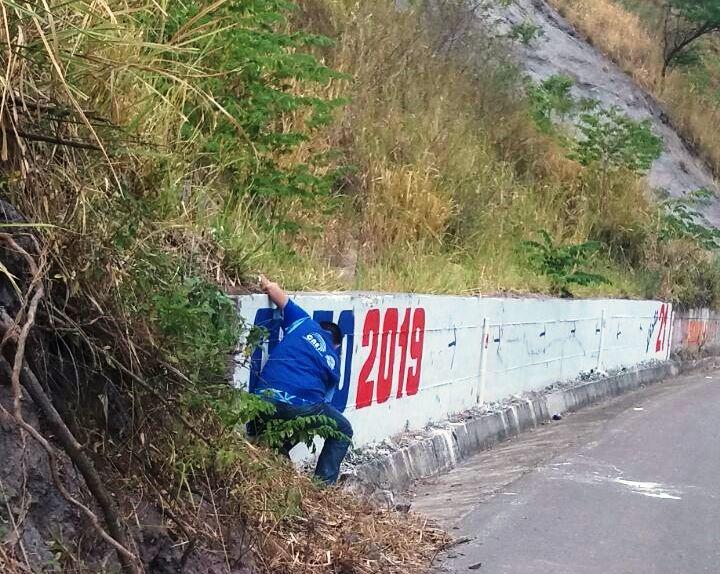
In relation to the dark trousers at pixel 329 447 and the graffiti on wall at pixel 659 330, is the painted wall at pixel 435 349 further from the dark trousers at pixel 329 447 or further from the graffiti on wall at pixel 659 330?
the graffiti on wall at pixel 659 330

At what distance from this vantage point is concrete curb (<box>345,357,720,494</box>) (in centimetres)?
774

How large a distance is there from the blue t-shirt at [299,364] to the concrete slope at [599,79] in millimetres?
18893

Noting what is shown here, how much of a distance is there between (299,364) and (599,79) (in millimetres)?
22981

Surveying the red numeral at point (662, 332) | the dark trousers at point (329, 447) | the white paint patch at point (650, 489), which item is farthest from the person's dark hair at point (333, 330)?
the red numeral at point (662, 332)

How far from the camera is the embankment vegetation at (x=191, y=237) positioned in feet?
13.9

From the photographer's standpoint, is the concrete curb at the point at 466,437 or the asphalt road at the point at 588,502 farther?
the concrete curb at the point at 466,437

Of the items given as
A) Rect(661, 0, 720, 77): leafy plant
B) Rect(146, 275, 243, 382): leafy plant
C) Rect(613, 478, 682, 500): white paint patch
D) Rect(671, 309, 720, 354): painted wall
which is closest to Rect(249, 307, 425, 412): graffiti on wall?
Rect(146, 275, 243, 382): leafy plant

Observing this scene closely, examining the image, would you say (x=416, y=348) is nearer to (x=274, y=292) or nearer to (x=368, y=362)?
(x=368, y=362)

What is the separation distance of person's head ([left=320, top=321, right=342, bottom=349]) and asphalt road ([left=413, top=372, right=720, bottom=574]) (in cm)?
138

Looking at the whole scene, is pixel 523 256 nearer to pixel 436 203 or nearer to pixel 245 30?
pixel 436 203

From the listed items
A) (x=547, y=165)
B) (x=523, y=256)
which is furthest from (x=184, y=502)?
(x=547, y=165)

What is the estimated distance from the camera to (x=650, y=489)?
8.34 meters

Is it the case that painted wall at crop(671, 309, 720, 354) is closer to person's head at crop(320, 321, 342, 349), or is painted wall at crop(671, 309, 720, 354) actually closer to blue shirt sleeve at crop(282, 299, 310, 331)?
person's head at crop(320, 321, 342, 349)

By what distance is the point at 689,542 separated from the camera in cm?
682
